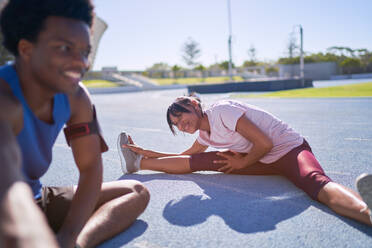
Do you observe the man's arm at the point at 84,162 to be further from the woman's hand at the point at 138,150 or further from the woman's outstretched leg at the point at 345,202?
the woman's hand at the point at 138,150

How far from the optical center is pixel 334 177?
11.8ft

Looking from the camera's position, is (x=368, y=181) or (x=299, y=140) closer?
(x=368, y=181)

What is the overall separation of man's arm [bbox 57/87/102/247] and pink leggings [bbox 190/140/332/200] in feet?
6.05

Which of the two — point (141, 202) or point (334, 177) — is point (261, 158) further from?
point (141, 202)

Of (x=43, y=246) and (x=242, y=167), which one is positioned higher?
(x=43, y=246)

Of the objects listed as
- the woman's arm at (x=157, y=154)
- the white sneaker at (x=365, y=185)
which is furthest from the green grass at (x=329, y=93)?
the white sneaker at (x=365, y=185)

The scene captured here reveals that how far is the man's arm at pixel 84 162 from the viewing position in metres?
1.76

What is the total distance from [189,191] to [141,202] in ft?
3.00

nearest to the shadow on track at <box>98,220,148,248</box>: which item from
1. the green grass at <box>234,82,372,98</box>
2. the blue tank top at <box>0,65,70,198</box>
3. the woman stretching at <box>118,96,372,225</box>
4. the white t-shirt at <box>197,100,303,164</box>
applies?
the blue tank top at <box>0,65,70,198</box>

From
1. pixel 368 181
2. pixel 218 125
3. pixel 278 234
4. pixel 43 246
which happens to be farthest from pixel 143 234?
pixel 43 246

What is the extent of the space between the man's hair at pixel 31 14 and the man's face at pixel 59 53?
3 cm

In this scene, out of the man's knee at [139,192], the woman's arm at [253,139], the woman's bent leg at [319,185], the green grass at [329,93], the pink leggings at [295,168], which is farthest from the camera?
the green grass at [329,93]

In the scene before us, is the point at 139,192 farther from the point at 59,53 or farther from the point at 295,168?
the point at 295,168

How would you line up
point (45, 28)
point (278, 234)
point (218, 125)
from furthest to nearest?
1. point (218, 125)
2. point (278, 234)
3. point (45, 28)
